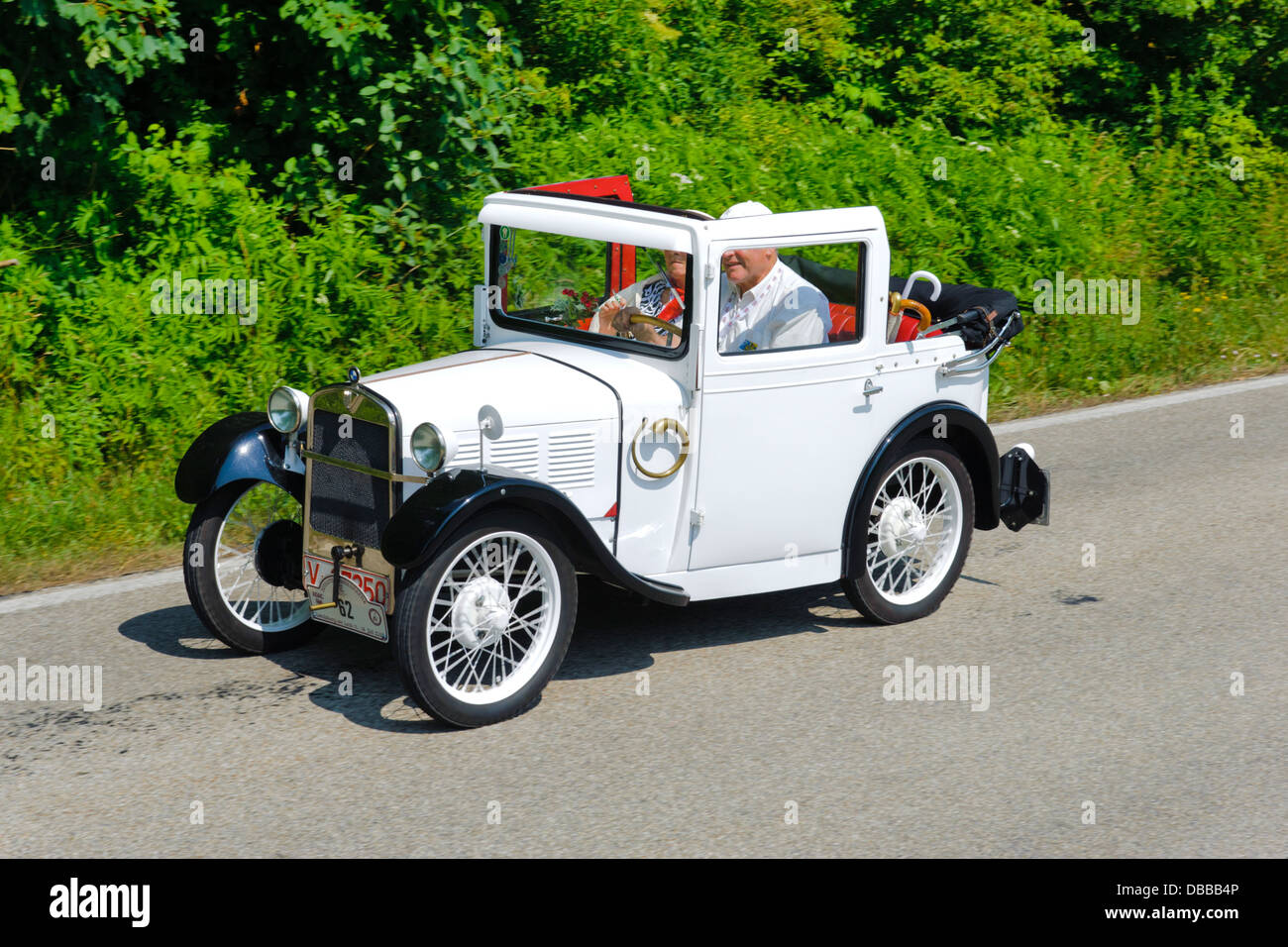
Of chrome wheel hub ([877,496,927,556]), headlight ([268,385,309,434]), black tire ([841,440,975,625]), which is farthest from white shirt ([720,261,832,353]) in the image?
headlight ([268,385,309,434])

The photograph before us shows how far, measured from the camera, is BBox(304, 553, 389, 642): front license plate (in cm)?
532

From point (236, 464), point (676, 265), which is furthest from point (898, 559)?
point (236, 464)

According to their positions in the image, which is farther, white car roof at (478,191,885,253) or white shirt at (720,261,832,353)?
white shirt at (720,261,832,353)

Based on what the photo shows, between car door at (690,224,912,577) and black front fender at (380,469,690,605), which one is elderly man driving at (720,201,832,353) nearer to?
car door at (690,224,912,577)

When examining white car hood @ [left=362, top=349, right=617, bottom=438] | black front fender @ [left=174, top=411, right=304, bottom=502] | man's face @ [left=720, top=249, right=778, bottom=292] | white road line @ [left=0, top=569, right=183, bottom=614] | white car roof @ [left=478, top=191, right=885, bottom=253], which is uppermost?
white car roof @ [left=478, top=191, right=885, bottom=253]

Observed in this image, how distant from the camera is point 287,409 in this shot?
579cm

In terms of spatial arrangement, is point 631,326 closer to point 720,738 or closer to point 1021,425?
point 720,738

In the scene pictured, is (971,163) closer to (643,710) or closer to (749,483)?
(749,483)

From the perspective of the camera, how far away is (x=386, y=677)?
5.76 m

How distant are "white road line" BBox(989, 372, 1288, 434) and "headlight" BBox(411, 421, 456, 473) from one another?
5.20 m

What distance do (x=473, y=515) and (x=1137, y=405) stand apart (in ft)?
21.6

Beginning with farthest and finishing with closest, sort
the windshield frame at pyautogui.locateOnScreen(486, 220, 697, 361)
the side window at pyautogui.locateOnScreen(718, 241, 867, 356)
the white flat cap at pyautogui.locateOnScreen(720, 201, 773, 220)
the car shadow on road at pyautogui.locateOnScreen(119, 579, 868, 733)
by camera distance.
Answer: the white flat cap at pyautogui.locateOnScreen(720, 201, 773, 220) < the side window at pyautogui.locateOnScreen(718, 241, 867, 356) < the windshield frame at pyautogui.locateOnScreen(486, 220, 697, 361) < the car shadow on road at pyautogui.locateOnScreen(119, 579, 868, 733)

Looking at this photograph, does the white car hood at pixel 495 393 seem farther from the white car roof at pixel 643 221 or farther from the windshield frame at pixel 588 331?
the white car roof at pixel 643 221

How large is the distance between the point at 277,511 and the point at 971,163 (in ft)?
22.9
